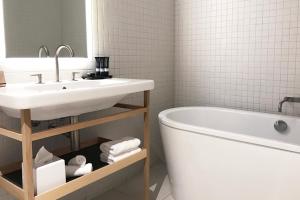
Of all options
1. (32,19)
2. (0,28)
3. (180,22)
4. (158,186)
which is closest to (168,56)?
(180,22)

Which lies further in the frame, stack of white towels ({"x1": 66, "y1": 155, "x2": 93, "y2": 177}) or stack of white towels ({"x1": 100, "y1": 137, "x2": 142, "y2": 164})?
stack of white towels ({"x1": 100, "y1": 137, "x2": 142, "y2": 164})

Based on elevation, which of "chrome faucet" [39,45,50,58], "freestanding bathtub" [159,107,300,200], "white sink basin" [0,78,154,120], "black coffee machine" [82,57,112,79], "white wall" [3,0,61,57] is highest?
"white wall" [3,0,61,57]

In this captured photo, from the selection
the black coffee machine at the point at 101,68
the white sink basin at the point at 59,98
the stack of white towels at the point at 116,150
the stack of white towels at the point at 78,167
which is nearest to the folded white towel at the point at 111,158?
the stack of white towels at the point at 116,150

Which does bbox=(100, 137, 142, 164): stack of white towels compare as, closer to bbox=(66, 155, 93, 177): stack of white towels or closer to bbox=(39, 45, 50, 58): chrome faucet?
bbox=(66, 155, 93, 177): stack of white towels

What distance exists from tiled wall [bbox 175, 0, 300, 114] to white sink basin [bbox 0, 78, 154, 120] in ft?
3.70

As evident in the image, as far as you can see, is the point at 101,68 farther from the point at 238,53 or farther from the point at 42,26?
the point at 238,53

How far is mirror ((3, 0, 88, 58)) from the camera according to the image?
1524 millimetres

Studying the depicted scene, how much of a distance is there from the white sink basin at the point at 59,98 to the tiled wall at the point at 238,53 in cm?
113

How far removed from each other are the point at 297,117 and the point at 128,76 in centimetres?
135

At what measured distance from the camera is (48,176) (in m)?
1.22

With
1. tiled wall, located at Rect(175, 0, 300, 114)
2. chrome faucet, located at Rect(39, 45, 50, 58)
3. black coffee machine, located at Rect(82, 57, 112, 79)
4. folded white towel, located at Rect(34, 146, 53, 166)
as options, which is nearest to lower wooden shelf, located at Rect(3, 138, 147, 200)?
folded white towel, located at Rect(34, 146, 53, 166)

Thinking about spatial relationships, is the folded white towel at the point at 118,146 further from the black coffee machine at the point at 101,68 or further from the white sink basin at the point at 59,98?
the black coffee machine at the point at 101,68

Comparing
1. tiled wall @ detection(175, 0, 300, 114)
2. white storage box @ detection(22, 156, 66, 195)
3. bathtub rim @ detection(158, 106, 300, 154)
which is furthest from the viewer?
tiled wall @ detection(175, 0, 300, 114)

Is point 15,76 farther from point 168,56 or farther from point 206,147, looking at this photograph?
point 168,56
